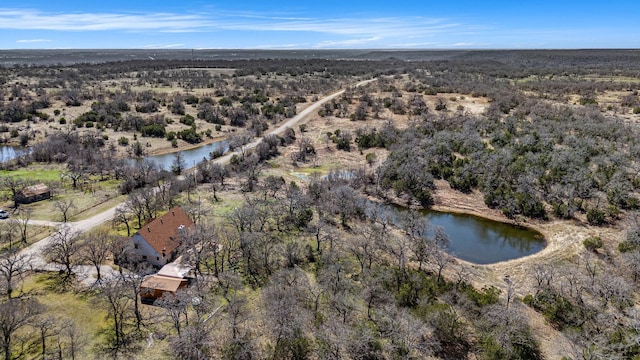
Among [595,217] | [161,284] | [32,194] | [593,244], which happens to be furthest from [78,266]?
[595,217]

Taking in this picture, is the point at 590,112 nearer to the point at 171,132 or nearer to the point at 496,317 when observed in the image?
the point at 496,317

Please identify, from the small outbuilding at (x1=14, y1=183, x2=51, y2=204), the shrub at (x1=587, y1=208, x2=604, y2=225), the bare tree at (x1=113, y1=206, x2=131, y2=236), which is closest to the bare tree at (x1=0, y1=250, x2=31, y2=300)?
the bare tree at (x1=113, y1=206, x2=131, y2=236)

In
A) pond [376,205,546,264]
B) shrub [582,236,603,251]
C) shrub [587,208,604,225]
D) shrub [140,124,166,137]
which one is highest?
shrub [140,124,166,137]

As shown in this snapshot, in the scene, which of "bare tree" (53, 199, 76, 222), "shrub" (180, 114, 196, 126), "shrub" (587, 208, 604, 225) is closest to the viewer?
"bare tree" (53, 199, 76, 222)

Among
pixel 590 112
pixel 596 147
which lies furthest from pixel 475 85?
pixel 596 147

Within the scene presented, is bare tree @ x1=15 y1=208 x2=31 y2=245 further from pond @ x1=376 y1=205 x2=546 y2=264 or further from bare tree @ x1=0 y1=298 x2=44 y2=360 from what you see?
pond @ x1=376 y1=205 x2=546 y2=264

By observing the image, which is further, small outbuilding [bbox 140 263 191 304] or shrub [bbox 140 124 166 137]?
shrub [bbox 140 124 166 137]

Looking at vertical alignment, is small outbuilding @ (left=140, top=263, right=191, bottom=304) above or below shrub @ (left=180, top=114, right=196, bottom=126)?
below
